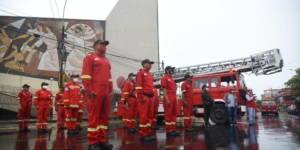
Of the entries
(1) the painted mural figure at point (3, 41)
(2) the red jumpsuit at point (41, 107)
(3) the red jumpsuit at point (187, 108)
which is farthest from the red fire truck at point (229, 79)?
(1) the painted mural figure at point (3, 41)

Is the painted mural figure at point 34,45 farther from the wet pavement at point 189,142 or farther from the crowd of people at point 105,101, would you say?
the wet pavement at point 189,142

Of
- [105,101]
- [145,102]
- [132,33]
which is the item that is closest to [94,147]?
[105,101]

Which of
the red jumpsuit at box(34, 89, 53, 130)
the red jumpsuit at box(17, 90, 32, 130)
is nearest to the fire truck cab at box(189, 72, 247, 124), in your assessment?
the red jumpsuit at box(34, 89, 53, 130)

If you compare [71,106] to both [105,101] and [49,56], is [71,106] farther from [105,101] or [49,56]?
[49,56]

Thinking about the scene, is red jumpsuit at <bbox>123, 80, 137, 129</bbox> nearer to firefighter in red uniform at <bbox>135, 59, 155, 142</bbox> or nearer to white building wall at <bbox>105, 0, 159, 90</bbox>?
firefighter in red uniform at <bbox>135, 59, 155, 142</bbox>

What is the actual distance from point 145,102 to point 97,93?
64.5 inches

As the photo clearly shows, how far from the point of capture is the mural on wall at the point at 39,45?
87.5ft

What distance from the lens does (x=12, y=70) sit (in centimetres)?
2641

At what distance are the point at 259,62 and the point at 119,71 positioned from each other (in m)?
22.6

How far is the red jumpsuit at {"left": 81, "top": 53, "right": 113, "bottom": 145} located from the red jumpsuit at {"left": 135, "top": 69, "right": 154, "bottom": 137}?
4.34 ft

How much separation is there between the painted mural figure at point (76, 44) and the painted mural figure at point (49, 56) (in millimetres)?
1504

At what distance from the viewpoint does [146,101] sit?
534cm

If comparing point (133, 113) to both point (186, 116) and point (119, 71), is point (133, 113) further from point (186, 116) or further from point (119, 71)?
point (119, 71)

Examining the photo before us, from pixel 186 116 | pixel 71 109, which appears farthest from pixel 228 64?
pixel 71 109
